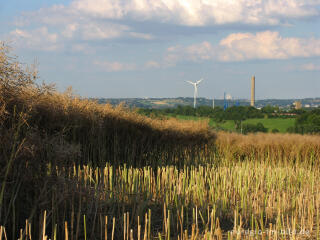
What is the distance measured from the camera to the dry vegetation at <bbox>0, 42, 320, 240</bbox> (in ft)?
18.6

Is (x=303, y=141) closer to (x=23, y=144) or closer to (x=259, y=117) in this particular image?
(x=23, y=144)

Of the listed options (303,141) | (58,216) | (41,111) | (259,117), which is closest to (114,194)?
(58,216)

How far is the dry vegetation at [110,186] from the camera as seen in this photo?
18.6ft

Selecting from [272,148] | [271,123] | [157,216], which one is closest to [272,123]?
[271,123]

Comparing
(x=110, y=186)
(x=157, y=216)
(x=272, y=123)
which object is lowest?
(x=157, y=216)

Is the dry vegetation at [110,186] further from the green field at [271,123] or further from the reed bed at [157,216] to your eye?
the green field at [271,123]

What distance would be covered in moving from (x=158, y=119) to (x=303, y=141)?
5.38m

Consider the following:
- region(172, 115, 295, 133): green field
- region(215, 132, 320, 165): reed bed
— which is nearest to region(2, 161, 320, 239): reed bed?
region(215, 132, 320, 165): reed bed

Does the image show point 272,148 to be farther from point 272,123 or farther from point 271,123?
point 272,123

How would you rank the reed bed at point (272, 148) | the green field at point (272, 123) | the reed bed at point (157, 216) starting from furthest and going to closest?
the green field at point (272, 123), the reed bed at point (272, 148), the reed bed at point (157, 216)

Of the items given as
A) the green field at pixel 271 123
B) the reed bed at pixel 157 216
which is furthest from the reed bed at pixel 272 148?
the green field at pixel 271 123

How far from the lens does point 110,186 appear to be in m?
7.63

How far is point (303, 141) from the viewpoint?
15102 millimetres

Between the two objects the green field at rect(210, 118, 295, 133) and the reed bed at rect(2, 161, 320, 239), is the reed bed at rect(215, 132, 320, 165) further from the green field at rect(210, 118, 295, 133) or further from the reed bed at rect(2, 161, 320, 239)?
the green field at rect(210, 118, 295, 133)
